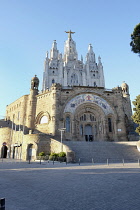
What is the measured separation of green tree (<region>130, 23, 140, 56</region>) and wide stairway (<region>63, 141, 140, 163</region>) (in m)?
14.4

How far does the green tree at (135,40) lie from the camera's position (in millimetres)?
16616

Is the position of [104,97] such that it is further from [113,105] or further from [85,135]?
[85,135]

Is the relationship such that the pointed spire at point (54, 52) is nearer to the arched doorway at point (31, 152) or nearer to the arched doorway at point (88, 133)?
the arched doorway at point (88, 133)

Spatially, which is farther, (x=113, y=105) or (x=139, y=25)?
(x=113, y=105)

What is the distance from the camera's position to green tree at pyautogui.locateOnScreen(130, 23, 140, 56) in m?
16.6

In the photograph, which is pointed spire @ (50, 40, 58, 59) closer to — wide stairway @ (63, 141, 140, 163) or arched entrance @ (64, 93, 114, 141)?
arched entrance @ (64, 93, 114, 141)

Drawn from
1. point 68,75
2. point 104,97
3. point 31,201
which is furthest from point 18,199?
point 68,75

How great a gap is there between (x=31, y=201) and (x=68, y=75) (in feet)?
234

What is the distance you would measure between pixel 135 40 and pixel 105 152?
1633 cm

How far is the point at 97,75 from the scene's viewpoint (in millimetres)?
76250

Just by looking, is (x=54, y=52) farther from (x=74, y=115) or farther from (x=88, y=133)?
(x=88, y=133)

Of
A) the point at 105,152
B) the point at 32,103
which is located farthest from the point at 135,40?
the point at 32,103

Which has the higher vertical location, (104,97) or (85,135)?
(104,97)

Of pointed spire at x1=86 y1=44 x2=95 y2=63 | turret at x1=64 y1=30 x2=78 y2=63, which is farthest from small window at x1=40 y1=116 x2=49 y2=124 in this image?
pointed spire at x1=86 y1=44 x2=95 y2=63
